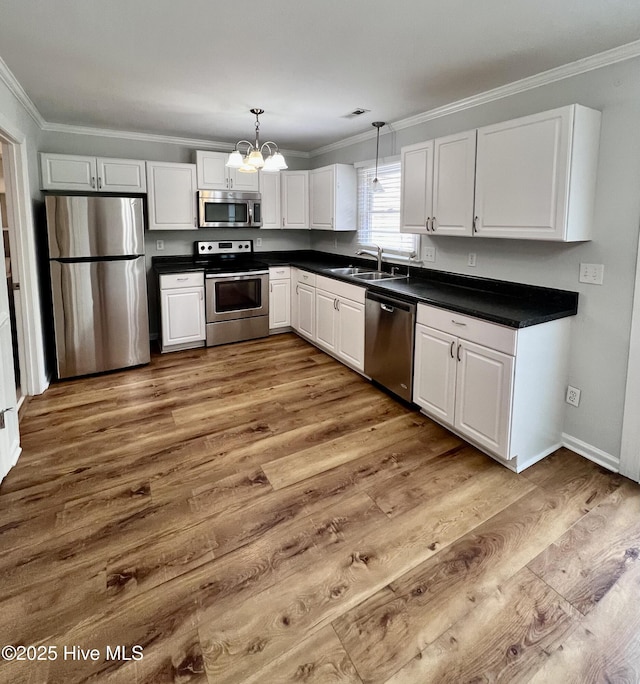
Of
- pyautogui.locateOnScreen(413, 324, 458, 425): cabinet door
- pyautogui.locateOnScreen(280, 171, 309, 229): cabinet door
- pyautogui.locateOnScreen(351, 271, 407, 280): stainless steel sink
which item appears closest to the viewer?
pyautogui.locateOnScreen(413, 324, 458, 425): cabinet door

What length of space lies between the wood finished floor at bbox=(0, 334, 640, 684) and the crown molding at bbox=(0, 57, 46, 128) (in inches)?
92.2

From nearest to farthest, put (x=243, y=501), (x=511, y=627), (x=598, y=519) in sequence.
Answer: (x=511, y=627) < (x=598, y=519) < (x=243, y=501)

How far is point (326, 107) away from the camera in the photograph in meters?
3.54

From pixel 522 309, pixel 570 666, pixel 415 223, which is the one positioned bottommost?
pixel 570 666

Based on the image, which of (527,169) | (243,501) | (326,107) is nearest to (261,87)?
(326,107)

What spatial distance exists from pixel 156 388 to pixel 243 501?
6.16ft

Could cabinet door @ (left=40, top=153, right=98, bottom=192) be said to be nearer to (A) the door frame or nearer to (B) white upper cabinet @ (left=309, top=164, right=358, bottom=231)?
(A) the door frame

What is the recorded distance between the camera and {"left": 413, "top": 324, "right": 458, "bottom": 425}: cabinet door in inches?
112

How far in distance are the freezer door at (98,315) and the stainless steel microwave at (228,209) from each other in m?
1.06

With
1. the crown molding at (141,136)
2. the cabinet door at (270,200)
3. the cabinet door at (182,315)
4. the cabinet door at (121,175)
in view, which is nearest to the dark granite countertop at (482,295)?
the cabinet door at (182,315)

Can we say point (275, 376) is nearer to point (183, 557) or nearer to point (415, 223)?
point (415, 223)

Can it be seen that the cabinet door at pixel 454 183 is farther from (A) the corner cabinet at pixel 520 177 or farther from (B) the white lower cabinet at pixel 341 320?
(B) the white lower cabinet at pixel 341 320

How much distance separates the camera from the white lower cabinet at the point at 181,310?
4555mm

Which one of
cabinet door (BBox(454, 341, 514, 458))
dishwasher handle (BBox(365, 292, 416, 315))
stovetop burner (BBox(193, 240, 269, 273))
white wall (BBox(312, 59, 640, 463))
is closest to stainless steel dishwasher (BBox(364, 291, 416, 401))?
dishwasher handle (BBox(365, 292, 416, 315))
